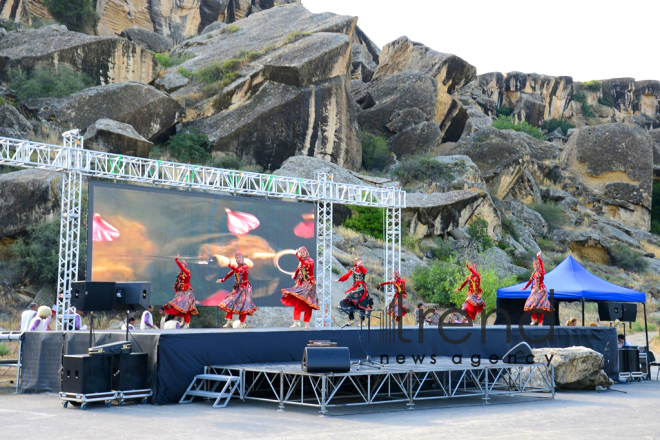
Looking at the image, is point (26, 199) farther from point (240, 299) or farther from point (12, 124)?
point (240, 299)

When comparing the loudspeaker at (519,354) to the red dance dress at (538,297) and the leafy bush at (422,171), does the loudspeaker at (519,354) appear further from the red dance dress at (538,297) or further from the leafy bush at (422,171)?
the leafy bush at (422,171)

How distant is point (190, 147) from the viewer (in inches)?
1283

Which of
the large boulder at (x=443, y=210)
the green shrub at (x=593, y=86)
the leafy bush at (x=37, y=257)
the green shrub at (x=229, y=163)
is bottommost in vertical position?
the leafy bush at (x=37, y=257)

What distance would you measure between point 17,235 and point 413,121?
2577cm

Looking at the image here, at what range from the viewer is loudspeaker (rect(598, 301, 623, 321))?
15219 mm

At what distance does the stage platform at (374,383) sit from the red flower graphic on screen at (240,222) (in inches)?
296

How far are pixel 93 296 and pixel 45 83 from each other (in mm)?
25642

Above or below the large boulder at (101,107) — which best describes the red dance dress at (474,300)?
below

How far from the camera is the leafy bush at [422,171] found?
36.6m

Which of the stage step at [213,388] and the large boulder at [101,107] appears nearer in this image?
the stage step at [213,388]

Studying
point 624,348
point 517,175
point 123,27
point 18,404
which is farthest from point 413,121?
point 18,404

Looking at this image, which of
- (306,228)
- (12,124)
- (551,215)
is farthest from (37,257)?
(551,215)

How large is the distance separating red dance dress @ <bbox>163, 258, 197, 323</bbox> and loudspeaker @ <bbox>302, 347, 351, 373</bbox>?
779 cm

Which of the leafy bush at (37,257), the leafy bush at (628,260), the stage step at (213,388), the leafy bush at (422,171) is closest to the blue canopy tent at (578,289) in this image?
the stage step at (213,388)
